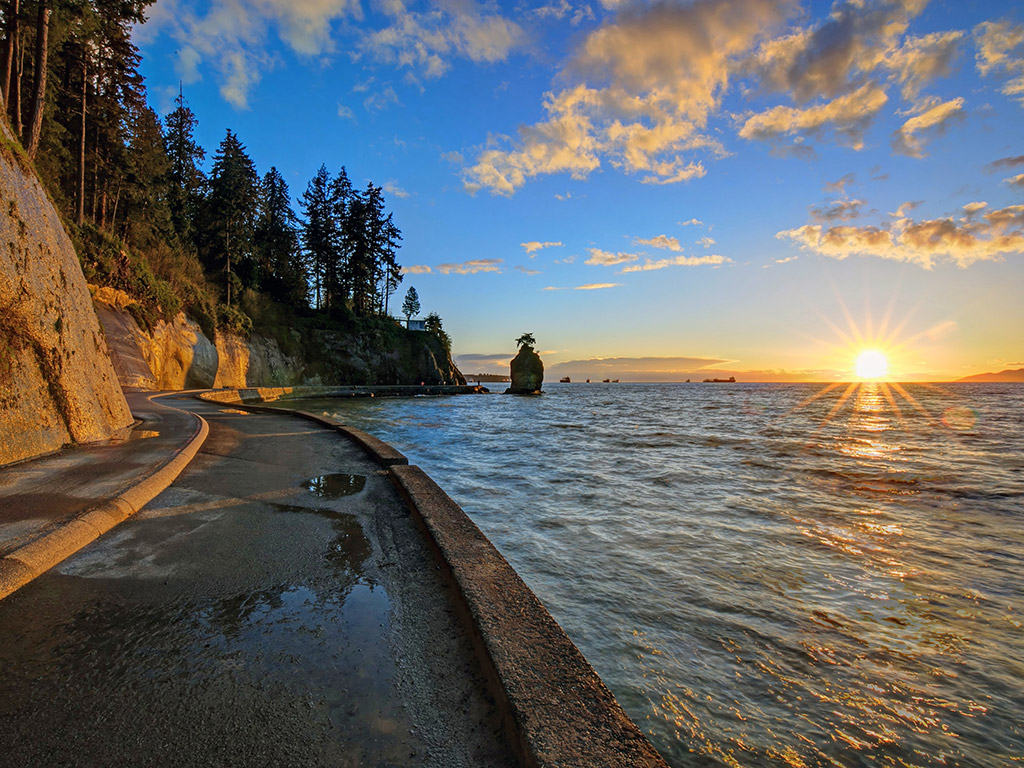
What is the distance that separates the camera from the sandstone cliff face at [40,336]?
19.9 ft

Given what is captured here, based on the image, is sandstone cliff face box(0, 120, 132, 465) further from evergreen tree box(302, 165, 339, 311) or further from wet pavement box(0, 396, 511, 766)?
evergreen tree box(302, 165, 339, 311)

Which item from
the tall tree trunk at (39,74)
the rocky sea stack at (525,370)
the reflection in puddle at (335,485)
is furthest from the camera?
the rocky sea stack at (525,370)

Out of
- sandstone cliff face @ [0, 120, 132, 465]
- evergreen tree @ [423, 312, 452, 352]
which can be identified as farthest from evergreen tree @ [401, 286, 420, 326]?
sandstone cliff face @ [0, 120, 132, 465]

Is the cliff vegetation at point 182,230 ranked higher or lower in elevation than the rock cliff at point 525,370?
higher

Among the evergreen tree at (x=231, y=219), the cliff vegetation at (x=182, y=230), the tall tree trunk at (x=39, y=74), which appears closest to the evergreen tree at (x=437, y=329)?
the cliff vegetation at (x=182, y=230)

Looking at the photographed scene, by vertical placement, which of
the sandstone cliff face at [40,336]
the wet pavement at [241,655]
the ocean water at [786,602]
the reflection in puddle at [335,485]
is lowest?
the ocean water at [786,602]

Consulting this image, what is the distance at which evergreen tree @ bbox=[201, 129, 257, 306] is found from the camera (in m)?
40.4

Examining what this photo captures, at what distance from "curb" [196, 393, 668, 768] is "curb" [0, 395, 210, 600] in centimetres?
280

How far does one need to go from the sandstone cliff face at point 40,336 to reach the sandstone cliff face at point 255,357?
48.0 ft

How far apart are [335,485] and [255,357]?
124 ft

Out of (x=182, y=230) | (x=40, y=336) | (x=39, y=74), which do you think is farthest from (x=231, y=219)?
(x=40, y=336)

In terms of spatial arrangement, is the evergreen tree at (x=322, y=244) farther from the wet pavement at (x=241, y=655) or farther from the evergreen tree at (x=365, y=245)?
the wet pavement at (x=241, y=655)

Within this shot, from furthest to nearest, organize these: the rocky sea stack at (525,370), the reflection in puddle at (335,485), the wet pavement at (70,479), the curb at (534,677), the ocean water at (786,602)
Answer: the rocky sea stack at (525,370) → the reflection in puddle at (335,485) → the wet pavement at (70,479) → the ocean water at (786,602) → the curb at (534,677)

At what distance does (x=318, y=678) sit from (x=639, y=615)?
2.62 meters
